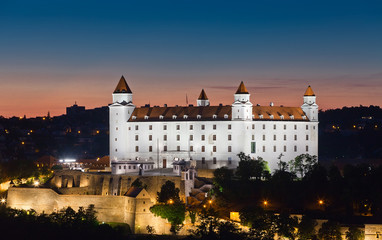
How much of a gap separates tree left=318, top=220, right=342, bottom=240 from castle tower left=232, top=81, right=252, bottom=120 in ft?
81.0

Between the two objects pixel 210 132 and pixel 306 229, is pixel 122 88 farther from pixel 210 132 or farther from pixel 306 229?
pixel 306 229

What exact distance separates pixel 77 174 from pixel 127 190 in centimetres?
674

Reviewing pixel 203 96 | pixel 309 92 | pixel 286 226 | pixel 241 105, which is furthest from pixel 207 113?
pixel 286 226

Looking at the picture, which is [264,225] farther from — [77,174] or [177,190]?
[77,174]

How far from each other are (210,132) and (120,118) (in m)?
10.8

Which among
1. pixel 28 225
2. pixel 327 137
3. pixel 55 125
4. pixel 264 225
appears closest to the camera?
pixel 264 225

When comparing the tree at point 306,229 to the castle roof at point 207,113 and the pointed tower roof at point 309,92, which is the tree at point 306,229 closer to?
the castle roof at point 207,113

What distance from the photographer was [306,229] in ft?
203

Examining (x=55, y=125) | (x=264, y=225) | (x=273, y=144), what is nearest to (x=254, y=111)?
(x=273, y=144)

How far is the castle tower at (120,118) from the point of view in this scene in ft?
287

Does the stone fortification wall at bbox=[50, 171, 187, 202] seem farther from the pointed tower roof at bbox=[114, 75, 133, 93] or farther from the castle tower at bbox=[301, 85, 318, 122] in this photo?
the castle tower at bbox=[301, 85, 318, 122]

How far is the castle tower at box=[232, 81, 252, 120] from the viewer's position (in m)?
84.4

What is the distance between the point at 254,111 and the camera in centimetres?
8769

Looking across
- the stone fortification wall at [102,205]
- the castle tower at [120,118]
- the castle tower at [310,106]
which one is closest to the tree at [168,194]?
the stone fortification wall at [102,205]
